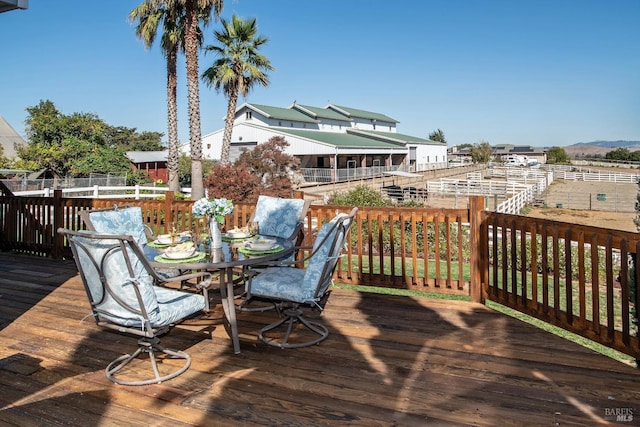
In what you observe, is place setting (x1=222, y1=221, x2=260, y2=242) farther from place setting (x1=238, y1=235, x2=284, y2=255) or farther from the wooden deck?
the wooden deck

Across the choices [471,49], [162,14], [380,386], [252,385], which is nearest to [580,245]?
[380,386]

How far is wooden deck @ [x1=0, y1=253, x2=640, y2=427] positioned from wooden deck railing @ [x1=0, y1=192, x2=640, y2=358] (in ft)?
0.92

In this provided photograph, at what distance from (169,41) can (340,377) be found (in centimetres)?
1761

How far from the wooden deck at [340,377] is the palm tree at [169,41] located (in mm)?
13803

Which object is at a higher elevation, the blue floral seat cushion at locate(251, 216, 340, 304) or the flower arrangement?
the flower arrangement

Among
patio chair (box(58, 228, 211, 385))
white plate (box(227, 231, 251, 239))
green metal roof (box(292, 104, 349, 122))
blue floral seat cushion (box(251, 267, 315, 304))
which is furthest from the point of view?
green metal roof (box(292, 104, 349, 122))

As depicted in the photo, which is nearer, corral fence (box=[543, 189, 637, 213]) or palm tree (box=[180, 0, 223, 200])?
palm tree (box=[180, 0, 223, 200])

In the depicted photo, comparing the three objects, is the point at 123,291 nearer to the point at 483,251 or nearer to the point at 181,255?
the point at 181,255

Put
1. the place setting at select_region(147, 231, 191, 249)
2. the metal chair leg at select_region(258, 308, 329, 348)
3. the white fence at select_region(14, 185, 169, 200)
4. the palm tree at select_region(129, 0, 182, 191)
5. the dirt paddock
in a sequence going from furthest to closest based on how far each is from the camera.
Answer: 1. the dirt paddock
2. the palm tree at select_region(129, 0, 182, 191)
3. the white fence at select_region(14, 185, 169, 200)
4. the place setting at select_region(147, 231, 191, 249)
5. the metal chair leg at select_region(258, 308, 329, 348)

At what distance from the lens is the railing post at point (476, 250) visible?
447cm

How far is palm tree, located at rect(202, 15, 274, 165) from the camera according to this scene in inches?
805

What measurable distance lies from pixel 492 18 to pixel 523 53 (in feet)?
28.7

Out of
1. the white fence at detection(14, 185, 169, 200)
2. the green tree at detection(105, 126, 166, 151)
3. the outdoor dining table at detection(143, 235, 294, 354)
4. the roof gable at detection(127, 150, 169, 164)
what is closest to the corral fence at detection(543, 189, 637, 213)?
the white fence at detection(14, 185, 169, 200)

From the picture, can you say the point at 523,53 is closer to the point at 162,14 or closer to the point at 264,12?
the point at 264,12
